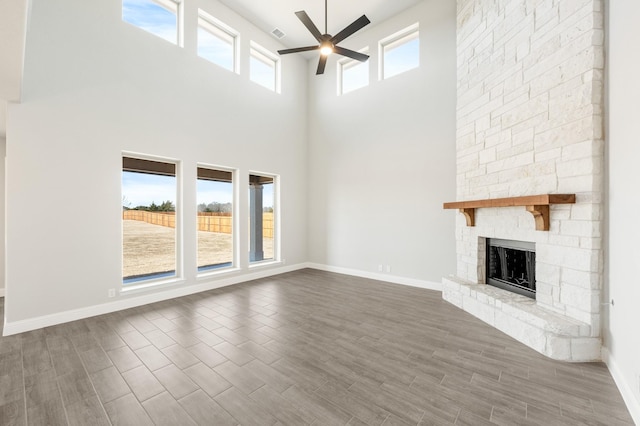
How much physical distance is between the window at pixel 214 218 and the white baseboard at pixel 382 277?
224 cm

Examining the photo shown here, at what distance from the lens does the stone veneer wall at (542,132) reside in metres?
2.53

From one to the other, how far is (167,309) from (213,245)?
164 cm

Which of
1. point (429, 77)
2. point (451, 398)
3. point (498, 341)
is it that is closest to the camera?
point (451, 398)

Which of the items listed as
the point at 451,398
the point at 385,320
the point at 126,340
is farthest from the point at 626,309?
the point at 126,340

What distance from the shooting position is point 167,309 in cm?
389

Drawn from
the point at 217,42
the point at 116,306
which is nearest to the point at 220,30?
the point at 217,42

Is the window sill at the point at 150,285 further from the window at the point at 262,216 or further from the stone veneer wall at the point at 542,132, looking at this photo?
the stone veneer wall at the point at 542,132

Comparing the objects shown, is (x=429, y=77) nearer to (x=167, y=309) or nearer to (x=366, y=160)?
(x=366, y=160)

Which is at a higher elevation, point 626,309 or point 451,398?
point 626,309

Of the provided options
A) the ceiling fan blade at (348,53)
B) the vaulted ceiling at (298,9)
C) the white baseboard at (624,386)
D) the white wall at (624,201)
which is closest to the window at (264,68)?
the vaulted ceiling at (298,9)

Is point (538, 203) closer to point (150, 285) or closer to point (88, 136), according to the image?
point (150, 285)

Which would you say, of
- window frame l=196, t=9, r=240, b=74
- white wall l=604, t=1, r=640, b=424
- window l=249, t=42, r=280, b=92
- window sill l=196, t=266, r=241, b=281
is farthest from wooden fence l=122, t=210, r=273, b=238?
white wall l=604, t=1, r=640, b=424

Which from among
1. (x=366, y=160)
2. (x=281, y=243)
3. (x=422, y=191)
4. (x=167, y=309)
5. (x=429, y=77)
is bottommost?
(x=167, y=309)

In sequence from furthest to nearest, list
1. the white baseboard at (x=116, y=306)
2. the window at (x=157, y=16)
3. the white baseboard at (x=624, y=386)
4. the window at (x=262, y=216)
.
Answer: the window at (x=262, y=216) → the window at (x=157, y=16) → the white baseboard at (x=116, y=306) → the white baseboard at (x=624, y=386)
